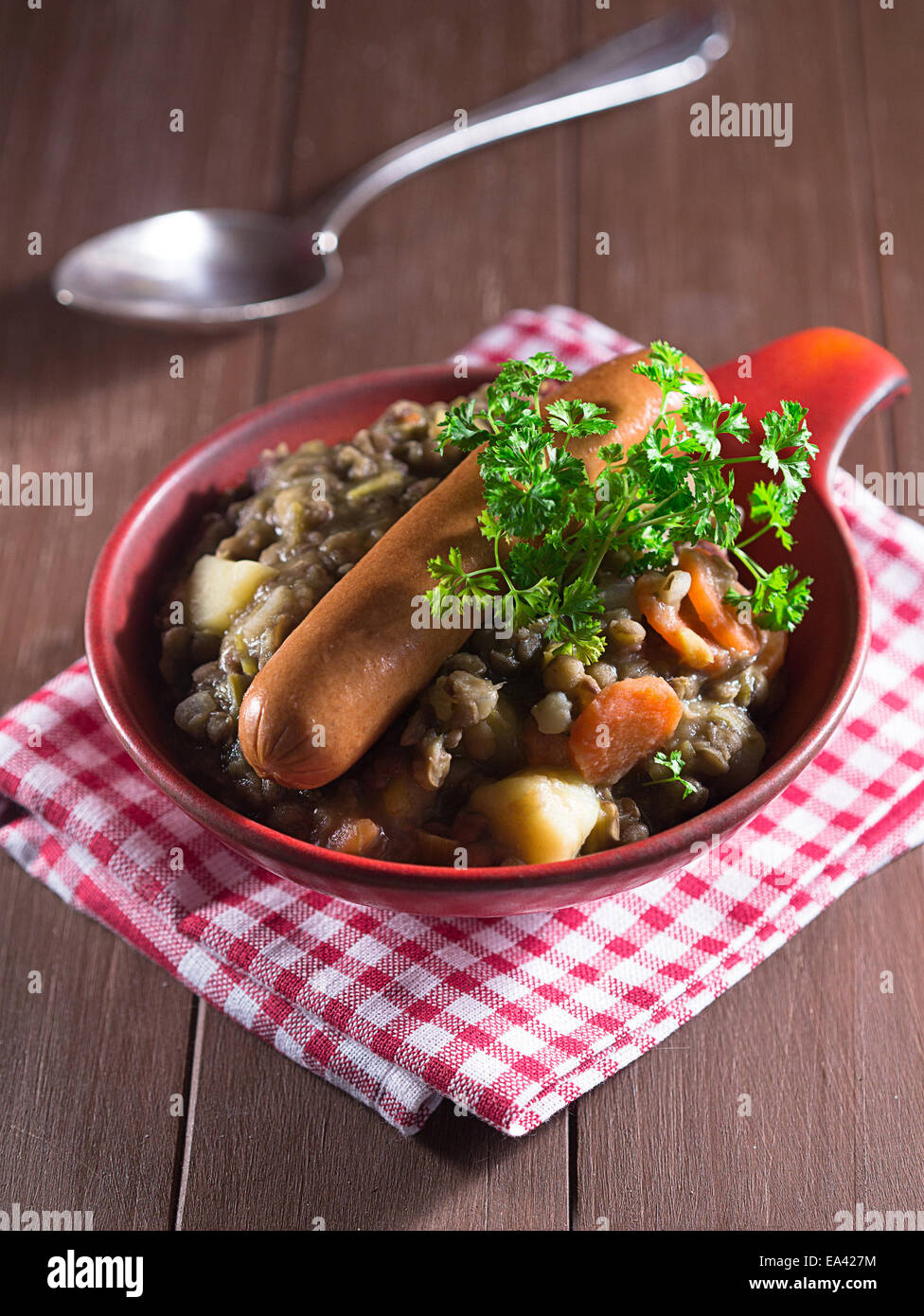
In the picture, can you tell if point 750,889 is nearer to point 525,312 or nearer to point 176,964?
point 176,964

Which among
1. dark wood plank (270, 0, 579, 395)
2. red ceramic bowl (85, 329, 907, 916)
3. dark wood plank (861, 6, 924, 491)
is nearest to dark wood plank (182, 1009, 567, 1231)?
red ceramic bowl (85, 329, 907, 916)

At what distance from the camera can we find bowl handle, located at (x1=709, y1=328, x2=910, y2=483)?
2805 mm

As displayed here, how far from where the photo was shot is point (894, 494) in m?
3.50

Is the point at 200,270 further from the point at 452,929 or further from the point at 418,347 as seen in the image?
the point at 452,929

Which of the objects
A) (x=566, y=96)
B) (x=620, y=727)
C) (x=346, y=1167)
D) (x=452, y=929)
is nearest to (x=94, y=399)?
(x=566, y=96)

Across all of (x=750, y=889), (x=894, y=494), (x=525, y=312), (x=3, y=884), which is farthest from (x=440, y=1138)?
(x=525, y=312)

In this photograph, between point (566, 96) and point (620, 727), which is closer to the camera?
point (620, 727)

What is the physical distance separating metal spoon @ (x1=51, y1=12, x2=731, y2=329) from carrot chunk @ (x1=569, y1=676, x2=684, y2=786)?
2.30m

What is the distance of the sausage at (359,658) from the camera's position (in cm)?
213

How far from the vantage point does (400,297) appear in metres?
4.19

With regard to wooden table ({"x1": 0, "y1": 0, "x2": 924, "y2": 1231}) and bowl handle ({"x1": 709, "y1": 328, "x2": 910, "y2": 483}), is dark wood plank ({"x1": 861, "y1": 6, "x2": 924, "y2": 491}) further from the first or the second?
bowl handle ({"x1": 709, "y1": 328, "x2": 910, "y2": 483})

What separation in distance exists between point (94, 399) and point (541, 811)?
7.62 ft

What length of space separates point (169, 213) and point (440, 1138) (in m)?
3.07

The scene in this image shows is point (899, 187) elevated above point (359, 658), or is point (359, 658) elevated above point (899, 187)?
point (899, 187)
